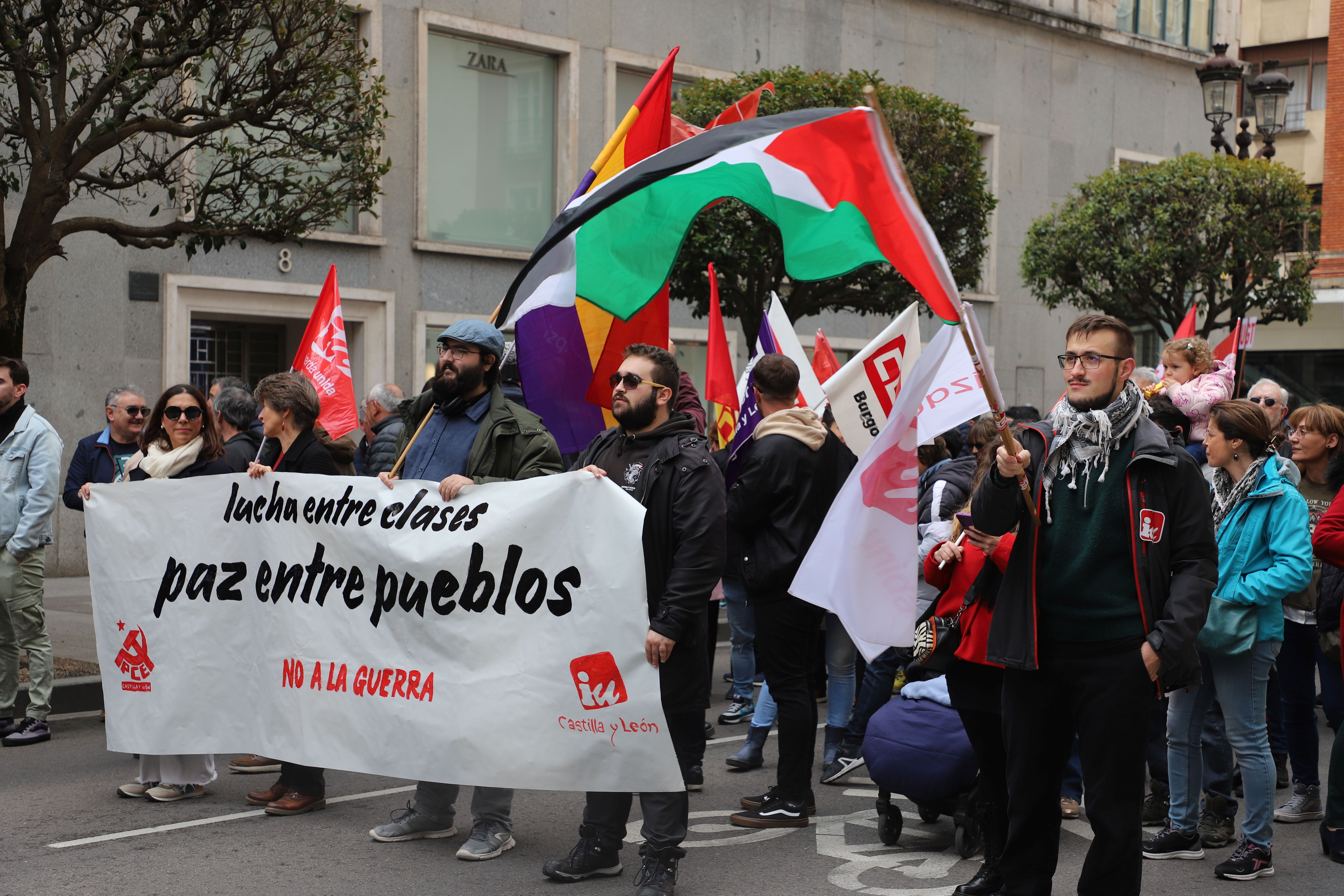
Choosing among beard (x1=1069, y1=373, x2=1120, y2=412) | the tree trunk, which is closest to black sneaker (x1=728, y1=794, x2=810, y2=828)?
beard (x1=1069, y1=373, x2=1120, y2=412)

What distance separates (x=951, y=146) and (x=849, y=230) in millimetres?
12424

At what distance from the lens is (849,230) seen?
4.81m

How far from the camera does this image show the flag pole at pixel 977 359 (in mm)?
3855

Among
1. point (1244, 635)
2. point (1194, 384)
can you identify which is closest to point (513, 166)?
point (1194, 384)

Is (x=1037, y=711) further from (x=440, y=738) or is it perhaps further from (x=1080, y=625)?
(x=440, y=738)

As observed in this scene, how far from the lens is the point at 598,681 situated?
5.07 metres

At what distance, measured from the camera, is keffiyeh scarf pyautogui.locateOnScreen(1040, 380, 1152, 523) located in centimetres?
426

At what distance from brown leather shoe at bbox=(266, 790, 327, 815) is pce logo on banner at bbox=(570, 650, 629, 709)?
1.77 meters

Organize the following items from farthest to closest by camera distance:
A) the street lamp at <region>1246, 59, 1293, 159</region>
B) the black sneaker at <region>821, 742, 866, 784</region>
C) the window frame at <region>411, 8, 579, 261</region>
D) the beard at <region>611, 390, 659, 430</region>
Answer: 1. the street lamp at <region>1246, 59, 1293, 159</region>
2. the window frame at <region>411, 8, 579, 261</region>
3. the black sneaker at <region>821, 742, 866, 784</region>
4. the beard at <region>611, 390, 659, 430</region>

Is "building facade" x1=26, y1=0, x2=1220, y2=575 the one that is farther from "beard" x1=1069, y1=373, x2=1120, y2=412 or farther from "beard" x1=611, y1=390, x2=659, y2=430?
"beard" x1=1069, y1=373, x2=1120, y2=412

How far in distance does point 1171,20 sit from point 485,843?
2579 cm

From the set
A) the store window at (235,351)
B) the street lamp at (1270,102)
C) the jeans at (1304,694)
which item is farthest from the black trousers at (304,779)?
the street lamp at (1270,102)

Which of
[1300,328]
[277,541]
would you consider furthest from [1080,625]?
[1300,328]

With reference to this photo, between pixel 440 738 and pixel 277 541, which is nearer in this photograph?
pixel 440 738
